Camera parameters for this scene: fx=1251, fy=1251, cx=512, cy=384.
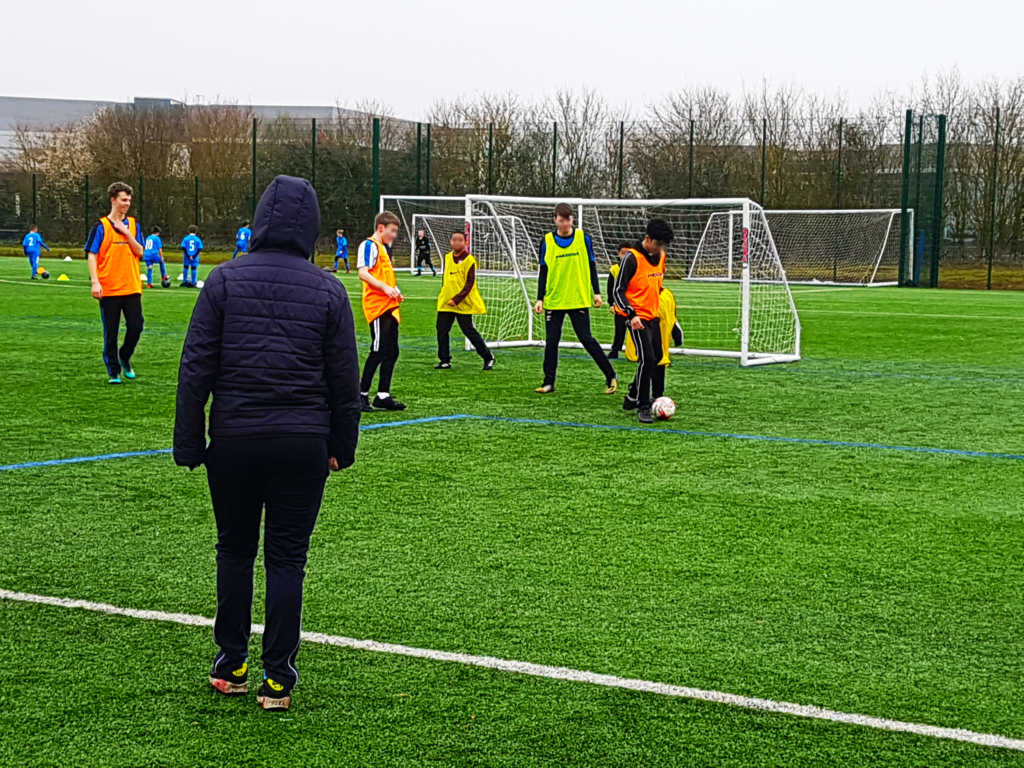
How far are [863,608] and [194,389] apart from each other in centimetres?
303

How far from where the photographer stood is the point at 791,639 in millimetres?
4984

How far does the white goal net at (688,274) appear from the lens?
16.5 m

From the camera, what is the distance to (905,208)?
123 ft

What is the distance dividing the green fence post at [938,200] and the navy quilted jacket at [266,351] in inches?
1394

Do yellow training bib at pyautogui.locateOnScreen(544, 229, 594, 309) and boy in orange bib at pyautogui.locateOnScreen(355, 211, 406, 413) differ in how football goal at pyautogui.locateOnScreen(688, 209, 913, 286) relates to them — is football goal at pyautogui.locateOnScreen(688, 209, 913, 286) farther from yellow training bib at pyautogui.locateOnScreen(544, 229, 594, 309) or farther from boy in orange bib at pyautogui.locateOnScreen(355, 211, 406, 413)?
boy in orange bib at pyautogui.locateOnScreen(355, 211, 406, 413)

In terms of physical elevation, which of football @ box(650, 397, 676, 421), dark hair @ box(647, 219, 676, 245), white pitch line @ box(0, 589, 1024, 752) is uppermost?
dark hair @ box(647, 219, 676, 245)

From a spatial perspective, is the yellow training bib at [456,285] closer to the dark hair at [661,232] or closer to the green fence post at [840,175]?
the dark hair at [661,232]

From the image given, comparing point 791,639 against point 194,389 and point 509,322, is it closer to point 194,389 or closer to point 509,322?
point 194,389

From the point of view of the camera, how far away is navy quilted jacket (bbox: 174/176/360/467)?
412 centimetres

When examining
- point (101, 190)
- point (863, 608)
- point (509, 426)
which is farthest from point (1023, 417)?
point (101, 190)

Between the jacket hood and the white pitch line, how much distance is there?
158 cm

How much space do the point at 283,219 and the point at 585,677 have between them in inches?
76.5

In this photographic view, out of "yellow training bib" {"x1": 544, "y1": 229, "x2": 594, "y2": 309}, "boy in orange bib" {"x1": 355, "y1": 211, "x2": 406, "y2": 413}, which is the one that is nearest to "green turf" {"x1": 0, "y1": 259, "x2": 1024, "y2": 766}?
"boy in orange bib" {"x1": 355, "y1": 211, "x2": 406, "y2": 413}

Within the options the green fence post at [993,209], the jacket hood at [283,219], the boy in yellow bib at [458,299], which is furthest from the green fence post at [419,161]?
the jacket hood at [283,219]
